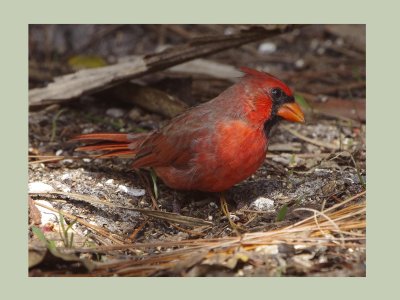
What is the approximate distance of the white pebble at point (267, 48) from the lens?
7.25m

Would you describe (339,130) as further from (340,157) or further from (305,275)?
(305,275)

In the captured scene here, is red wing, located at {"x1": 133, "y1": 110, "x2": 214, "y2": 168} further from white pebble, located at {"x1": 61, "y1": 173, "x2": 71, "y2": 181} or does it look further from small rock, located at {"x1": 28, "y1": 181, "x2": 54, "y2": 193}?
small rock, located at {"x1": 28, "y1": 181, "x2": 54, "y2": 193}

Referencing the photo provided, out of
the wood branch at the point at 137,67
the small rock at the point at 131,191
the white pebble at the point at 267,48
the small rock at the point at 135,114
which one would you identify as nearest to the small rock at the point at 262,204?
the small rock at the point at 131,191

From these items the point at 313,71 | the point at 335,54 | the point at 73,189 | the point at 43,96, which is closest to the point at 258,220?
the point at 73,189

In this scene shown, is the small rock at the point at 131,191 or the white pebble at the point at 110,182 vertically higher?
the white pebble at the point at 110,182

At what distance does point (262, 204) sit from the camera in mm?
4535

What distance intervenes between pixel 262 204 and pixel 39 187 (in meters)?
1.42

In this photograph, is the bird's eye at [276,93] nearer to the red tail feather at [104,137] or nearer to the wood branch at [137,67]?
the wood branch at [137,67]

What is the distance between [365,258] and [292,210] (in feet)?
2.21

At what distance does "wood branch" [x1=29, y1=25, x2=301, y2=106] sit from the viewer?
547cm

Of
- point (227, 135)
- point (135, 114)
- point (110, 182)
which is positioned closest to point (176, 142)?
point (227, 135)

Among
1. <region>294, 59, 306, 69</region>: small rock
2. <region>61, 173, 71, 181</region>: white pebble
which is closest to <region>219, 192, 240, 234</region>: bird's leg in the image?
<region>61, 173, 71, 181</region>: white pebble

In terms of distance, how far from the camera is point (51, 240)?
3.90 meters

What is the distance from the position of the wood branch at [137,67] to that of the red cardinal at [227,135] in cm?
86
